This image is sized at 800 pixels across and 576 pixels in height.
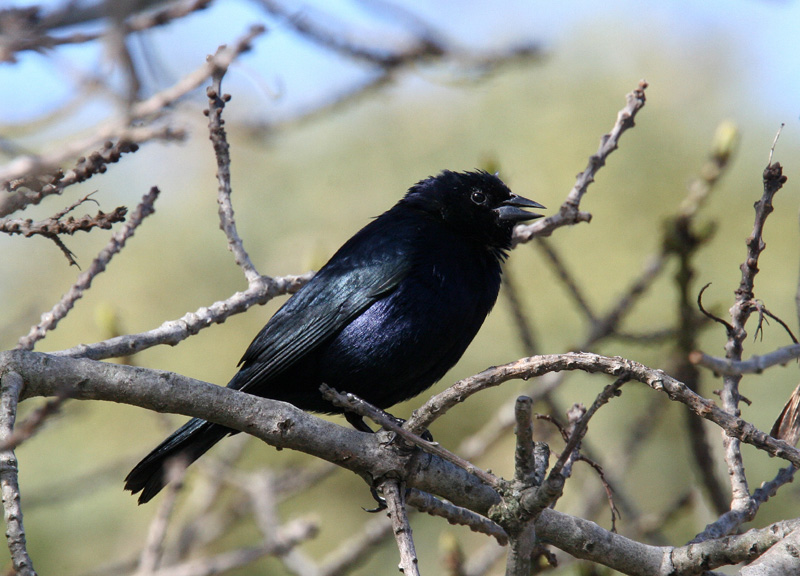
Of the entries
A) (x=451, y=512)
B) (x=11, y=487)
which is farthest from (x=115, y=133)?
(x=451, y=512)

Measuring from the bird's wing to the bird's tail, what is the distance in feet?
1.07

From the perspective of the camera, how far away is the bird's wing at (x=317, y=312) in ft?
13.3

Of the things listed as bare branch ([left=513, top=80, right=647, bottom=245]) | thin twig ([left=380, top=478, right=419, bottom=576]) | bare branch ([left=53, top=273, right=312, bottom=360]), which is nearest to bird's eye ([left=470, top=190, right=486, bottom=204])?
bare branch ([left=513, top=80, right=647, bottom=245])

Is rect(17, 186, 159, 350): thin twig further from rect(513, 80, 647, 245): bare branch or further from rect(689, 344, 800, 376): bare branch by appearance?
rect(689, 344, 800, 376): bare branch

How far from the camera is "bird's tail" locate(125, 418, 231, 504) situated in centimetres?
382

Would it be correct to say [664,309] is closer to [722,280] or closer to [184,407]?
[722,280]

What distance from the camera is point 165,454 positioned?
386 centimetres

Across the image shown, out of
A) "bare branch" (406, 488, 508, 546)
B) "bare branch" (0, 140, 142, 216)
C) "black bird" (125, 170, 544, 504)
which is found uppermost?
"black bird" (125, 170, 544, 504)

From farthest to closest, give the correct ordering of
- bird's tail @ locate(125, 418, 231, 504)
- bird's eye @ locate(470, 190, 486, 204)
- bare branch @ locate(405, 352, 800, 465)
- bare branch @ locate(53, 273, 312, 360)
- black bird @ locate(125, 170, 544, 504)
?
bird's eye @ locate(470, 190, 486, 204) < black bird @ locate(125, 170, 544, 504) < bird's tail @ locate(125, 418, 231, 504) < bare branch @ locate(53, 273, 312, 360) < bare branch @ locate(405, 352, 800, 465)

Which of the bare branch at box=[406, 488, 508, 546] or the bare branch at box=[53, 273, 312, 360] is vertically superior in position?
the bare branch at box=[53, 273, 312, 360]

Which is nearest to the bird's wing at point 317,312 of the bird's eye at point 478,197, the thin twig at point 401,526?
the bird's eye at point 478,197

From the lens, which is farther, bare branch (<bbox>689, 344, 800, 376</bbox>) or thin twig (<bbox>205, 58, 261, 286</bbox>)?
thin twig (<bbox>205, 58, 261, 286</bbox>)

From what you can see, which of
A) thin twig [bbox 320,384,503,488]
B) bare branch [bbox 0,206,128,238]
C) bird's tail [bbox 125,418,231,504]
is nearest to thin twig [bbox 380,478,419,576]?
thin twig [bbox 320,384,503,488]

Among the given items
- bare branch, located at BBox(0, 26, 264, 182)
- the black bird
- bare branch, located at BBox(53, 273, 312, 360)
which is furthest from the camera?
the black bird
